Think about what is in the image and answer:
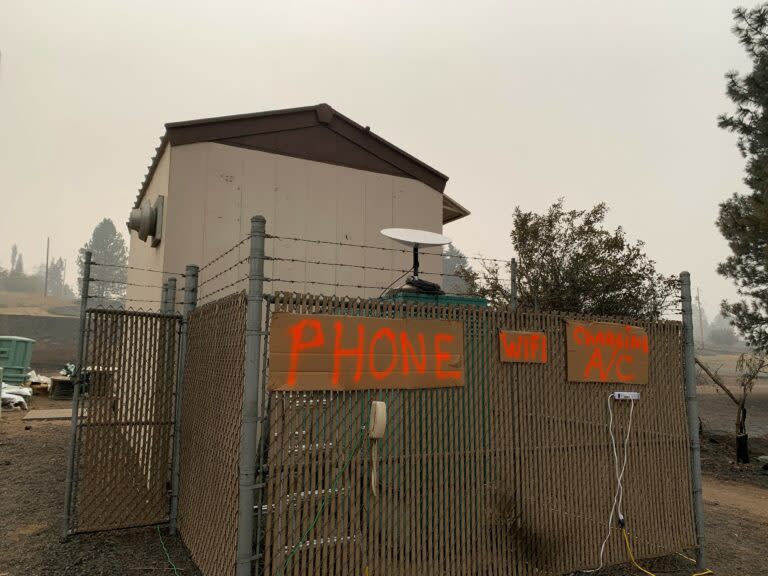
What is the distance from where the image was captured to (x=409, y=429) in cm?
459

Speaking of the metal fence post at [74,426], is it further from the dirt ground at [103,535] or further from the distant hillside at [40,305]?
the distant hillside at [40,305]

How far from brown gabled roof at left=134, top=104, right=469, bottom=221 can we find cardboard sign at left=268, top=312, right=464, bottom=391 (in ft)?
21.6

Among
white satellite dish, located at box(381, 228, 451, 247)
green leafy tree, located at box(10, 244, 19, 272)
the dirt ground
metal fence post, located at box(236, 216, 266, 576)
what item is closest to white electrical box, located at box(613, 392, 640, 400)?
the dirt ground

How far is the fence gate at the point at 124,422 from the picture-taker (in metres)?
6.02

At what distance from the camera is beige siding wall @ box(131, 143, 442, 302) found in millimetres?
9312

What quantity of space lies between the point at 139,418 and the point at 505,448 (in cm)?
422

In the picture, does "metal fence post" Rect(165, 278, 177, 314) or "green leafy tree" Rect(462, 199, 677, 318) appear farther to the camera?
"green leafy tree" Rect(462, 199, 677, 318)

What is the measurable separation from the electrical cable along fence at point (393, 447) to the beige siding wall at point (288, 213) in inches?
126

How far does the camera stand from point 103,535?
6.14 meters

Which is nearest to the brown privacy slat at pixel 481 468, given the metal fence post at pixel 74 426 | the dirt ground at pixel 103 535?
the dirt ground at pixel 103 535

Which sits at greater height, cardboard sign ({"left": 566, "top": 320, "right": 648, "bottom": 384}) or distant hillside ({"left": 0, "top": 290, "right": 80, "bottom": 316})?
distant hillside ({"left": 0, "top": 290, "right": 80, "bottom": 316})

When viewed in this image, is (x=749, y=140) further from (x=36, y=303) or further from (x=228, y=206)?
(x=36, y=303)

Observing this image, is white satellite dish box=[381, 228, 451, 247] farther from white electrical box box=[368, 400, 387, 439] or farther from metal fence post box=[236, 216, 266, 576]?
white electrical box box=[368, 400, 387, 439]

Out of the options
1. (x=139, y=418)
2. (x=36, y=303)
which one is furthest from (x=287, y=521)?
(x=36, y=303)
